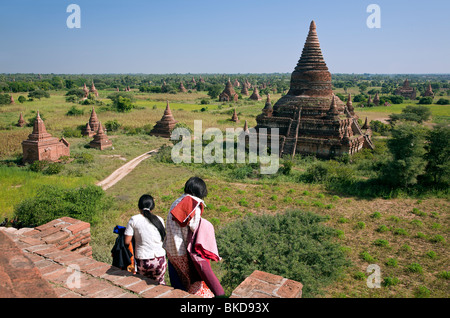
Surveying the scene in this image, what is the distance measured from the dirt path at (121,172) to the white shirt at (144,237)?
38.1 ft

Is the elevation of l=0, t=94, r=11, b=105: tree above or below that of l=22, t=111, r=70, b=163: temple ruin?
above

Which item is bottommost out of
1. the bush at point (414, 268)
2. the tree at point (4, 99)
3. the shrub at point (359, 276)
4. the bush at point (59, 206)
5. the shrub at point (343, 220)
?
the shrub at point (359, 276)

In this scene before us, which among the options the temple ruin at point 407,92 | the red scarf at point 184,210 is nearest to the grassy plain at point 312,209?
Answer: the red scarf at point 184,210

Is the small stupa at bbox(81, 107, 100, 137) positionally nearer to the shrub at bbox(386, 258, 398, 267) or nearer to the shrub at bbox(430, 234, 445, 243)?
the shrub at bbox(386, 258, 398, 267)

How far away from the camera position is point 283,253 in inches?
311

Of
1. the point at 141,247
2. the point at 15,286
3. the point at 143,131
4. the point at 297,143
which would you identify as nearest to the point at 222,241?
the point at 141,247

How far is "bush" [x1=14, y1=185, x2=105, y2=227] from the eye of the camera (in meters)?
9.38

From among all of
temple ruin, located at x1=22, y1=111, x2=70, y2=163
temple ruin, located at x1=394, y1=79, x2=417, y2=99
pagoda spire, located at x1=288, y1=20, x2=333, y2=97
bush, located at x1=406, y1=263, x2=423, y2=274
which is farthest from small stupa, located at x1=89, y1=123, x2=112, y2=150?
temple ruin, located at x1=394, y1=79, x2=417, y2=99

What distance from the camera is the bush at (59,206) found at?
9.38 meters

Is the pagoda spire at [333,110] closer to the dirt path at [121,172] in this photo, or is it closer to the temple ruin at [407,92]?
the dirt path at [121,172]

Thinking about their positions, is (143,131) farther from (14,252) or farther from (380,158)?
(14,252)

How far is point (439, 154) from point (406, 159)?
1760 millimetres

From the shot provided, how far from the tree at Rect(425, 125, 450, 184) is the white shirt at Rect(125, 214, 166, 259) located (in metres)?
14.5
